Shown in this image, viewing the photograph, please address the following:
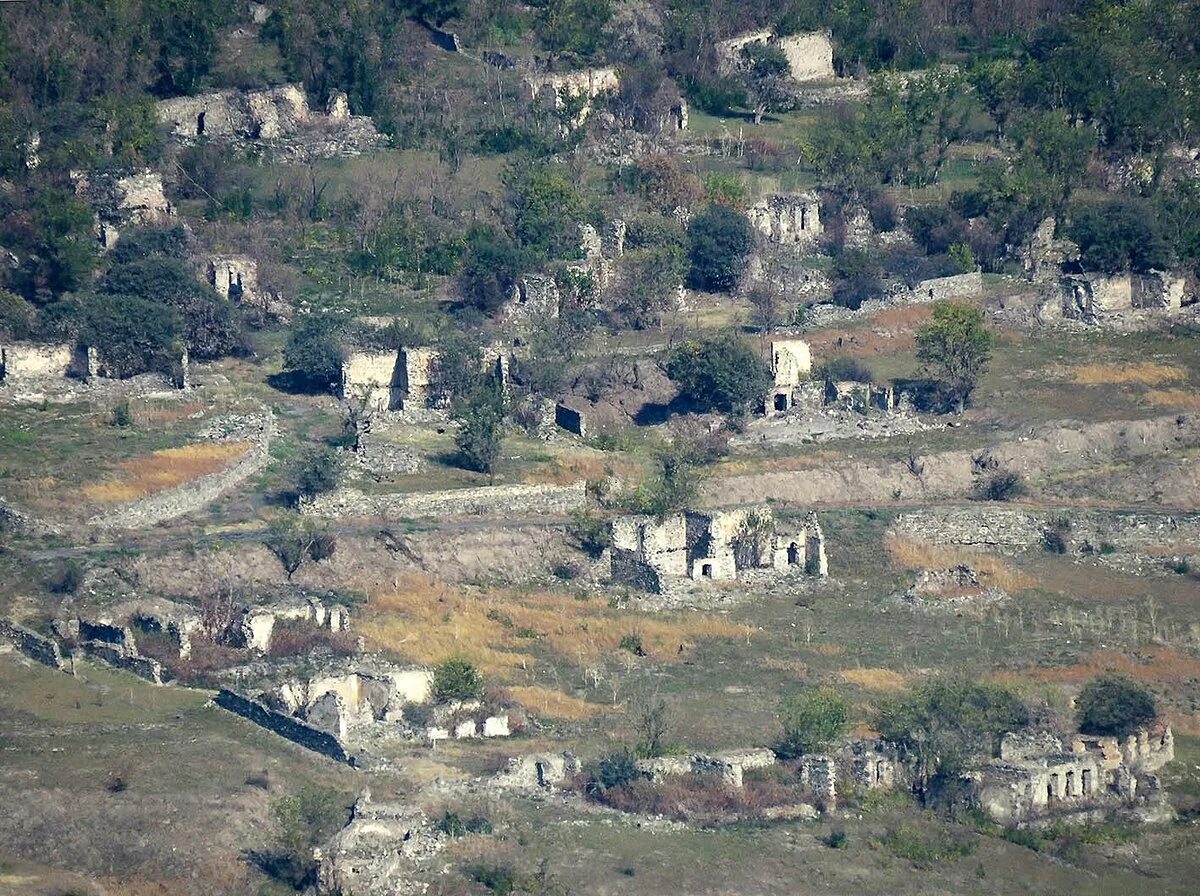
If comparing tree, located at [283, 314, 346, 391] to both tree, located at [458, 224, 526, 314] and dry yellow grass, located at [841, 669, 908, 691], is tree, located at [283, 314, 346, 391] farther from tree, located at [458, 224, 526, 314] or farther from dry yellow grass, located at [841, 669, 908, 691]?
dry yellow grass, located at [841, 669, 908, 691]

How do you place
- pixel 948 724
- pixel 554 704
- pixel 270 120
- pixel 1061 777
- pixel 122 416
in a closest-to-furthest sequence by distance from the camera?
pixel 1061 777
pixel 948 724
pixel 554 704
pixel 122 416
pixel 270 120

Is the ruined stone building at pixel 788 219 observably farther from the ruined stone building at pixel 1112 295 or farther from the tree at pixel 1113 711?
the tree at pixel 1113 711

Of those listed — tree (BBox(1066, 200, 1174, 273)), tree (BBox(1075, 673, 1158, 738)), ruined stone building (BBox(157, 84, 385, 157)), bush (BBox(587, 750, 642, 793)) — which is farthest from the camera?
ruined stone building (BBox(157, 84, 385, 157))

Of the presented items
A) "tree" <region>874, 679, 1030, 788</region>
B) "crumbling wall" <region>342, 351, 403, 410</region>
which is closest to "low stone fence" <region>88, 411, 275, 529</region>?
"crumbling wall" <region>342, 351, 403, 410</region>

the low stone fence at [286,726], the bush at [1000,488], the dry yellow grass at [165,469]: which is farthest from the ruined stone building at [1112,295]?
the low stone fence at [286,726]

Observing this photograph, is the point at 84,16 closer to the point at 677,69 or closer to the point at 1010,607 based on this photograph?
the point at 677,69

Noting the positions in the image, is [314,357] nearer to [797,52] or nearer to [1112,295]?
[1112,295]

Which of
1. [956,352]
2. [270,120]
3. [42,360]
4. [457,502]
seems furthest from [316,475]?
[270,120]
